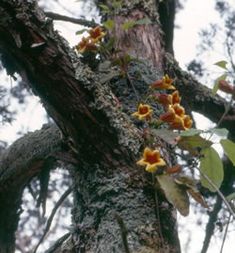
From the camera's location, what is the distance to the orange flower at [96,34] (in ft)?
6.26

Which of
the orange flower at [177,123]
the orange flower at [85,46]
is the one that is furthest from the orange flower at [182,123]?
the orange flower at [85,46]

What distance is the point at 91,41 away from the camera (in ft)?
6.28

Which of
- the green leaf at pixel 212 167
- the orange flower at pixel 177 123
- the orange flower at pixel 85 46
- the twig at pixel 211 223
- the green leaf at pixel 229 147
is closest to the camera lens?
the green leaf at pixel 229 147

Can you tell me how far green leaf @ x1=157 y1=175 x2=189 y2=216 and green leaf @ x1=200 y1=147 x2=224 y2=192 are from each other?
8cm

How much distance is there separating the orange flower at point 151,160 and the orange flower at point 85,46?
620mm

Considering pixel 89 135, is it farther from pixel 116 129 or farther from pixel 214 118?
pixel 214 118

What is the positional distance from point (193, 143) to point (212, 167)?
0.10 m

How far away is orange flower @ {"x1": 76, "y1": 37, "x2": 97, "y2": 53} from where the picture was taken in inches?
74.6

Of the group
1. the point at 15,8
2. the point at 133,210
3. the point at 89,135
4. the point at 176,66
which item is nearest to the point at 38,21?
the point at 15,8

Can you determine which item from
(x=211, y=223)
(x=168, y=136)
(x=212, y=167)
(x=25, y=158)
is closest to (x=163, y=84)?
(x=168, y=136)

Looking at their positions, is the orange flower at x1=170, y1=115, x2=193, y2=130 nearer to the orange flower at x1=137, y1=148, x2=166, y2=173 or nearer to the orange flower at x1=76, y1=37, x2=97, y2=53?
the orange flower at x1=137, y1=148, x2=166, y2=173

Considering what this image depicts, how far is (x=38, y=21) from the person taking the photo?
151cm

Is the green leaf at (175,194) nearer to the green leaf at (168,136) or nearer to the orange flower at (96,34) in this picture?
the green leaf at (168,136)

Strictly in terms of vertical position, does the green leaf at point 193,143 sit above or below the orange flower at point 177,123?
below
